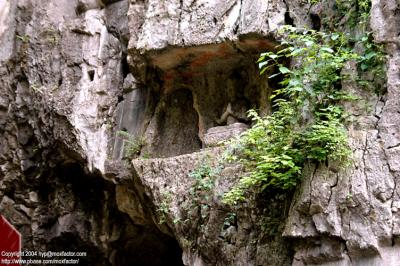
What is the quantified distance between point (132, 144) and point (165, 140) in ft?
1.58

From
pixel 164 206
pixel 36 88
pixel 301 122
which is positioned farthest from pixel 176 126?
pixel 301 122

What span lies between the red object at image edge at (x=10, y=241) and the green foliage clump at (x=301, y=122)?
4.64m

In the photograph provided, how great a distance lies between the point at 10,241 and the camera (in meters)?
8.38

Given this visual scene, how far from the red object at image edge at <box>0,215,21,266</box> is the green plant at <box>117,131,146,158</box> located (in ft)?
8.54

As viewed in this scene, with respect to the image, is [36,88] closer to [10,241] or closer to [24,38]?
Result: [24,38]

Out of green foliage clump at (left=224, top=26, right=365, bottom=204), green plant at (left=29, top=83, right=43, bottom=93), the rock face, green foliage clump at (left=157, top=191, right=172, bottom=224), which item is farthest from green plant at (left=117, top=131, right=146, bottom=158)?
green foliage clump at (left=224, top=26, right=365, bottom=204)

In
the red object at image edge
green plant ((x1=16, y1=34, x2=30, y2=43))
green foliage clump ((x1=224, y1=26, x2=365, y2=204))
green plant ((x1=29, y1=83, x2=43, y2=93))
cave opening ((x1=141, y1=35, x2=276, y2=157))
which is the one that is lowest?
the red object at image edge

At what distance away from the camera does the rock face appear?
449 centimetres

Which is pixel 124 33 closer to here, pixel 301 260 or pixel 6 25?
pixel 6 25

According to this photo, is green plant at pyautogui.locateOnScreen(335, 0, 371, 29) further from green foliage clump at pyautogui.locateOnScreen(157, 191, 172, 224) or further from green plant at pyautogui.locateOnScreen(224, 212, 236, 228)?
green foliage clump at pyautogui.locateOnScreen(157, 191, 172, 224)

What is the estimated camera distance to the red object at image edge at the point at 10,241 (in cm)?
834

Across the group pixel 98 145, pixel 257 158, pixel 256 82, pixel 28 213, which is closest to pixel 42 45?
pixel 98 145

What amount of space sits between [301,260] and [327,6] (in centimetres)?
284

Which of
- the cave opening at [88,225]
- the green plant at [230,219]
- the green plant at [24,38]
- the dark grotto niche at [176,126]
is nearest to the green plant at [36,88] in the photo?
the green plant at [24,38]
